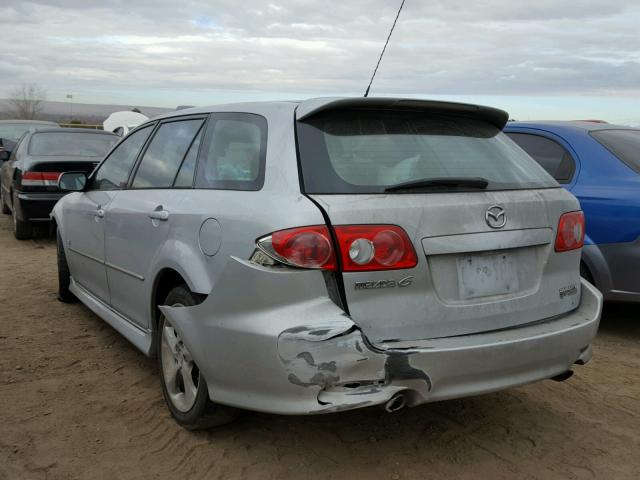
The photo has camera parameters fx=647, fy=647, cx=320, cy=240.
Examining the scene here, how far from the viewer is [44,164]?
28.7 ft

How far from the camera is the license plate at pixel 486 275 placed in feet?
8.90

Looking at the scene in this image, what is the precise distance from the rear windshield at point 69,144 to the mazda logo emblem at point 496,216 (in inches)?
297

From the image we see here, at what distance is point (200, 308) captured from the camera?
2857mm

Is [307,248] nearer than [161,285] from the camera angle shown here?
Yes

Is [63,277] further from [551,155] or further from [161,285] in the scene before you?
[551,155]

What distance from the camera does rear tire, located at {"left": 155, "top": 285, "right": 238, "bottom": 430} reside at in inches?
119

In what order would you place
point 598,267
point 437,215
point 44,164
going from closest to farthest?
point 437,215
point 598,267
point 44,164

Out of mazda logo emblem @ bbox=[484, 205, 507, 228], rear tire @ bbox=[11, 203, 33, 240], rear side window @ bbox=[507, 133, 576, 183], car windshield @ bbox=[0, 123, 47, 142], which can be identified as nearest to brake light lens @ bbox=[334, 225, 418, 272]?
mazda logo emblem @ bbox=[484, 205, 507, 228]

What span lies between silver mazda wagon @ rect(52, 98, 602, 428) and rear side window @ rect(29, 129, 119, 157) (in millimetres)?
6365

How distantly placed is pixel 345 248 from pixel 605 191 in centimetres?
305

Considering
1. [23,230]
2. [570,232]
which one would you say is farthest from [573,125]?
[23,230]

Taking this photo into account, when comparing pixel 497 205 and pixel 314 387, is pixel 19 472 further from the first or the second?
pixel 497 205

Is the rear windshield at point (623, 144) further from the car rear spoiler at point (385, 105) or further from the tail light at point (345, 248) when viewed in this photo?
the tail light at point (345, 248)

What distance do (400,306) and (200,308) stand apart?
2.93 feet
